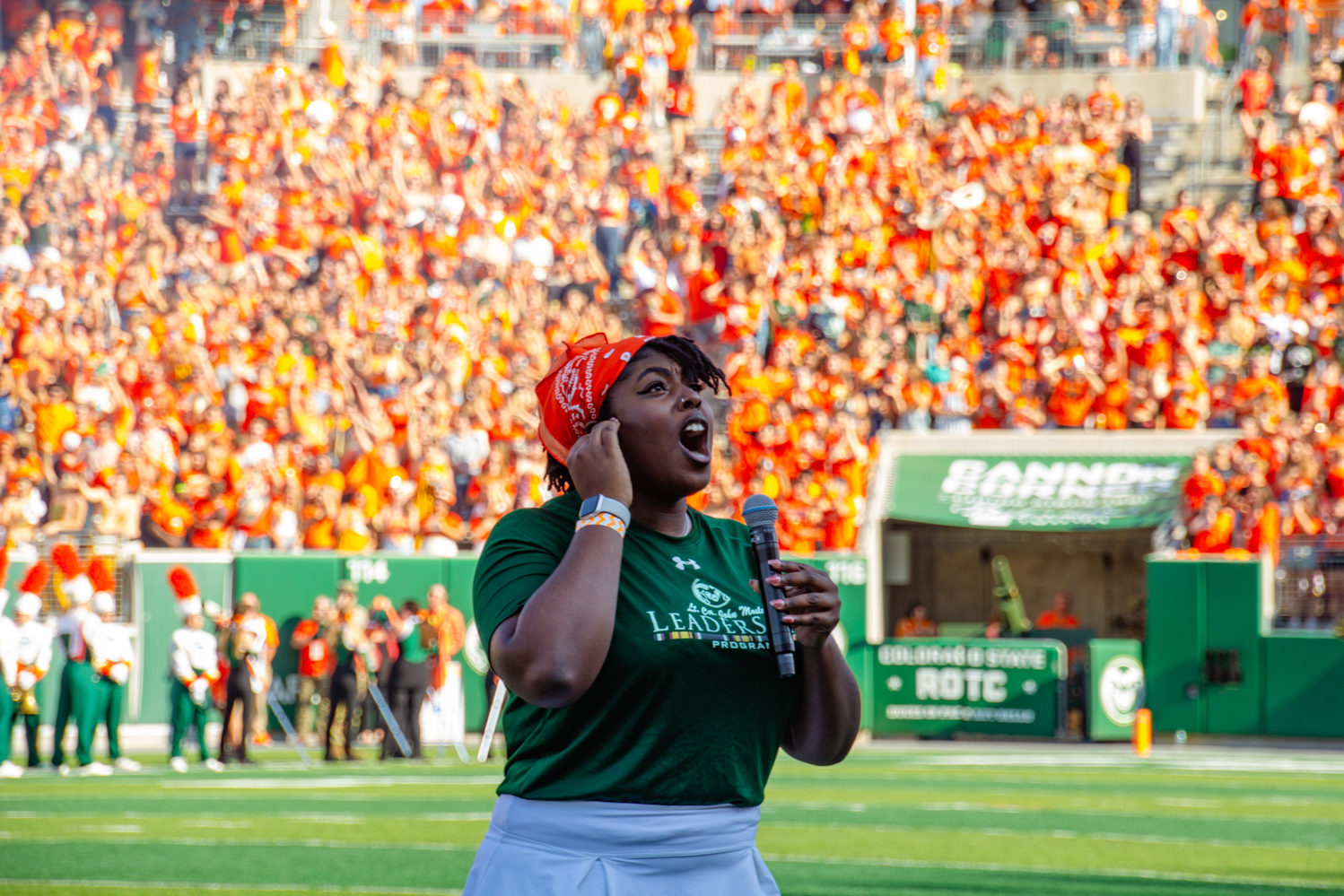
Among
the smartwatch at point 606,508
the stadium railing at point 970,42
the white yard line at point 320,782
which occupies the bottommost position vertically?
the white yard line at point 320,782

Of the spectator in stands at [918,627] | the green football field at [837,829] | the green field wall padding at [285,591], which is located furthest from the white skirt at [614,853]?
the spectator in stands at [918,627]

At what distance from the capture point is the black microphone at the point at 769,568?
2727 mm

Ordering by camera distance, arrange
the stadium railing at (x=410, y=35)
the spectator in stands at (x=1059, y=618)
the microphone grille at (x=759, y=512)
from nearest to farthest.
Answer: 1. the microphone grille at (x=759, y=512)
2. the spectator in stands at (x=1059, y=618)
3. the stadium railing at (x=410, y=35)

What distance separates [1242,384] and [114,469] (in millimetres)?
12692

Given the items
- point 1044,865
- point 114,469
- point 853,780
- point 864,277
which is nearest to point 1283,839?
point 1044,865

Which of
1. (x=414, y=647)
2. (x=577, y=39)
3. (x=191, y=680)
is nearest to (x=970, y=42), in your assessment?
(x=577, y=39)

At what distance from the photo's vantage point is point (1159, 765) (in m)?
15.4

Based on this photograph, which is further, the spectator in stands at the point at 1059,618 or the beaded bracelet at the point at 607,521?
the spectator in stands at the point at 1059,618

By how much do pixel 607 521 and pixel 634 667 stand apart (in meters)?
0.23

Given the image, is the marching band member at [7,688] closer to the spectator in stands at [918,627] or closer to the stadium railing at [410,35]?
the spectator in stands at [918,627]

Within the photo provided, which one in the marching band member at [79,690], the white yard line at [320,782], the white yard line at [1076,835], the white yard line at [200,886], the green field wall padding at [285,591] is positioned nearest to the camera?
the white yard line at [200,886]

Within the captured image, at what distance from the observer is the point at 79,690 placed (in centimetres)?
1490

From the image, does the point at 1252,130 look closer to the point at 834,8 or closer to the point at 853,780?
the point at 834,8

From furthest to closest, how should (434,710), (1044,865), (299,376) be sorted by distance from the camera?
(299,376) → (434,710) → (1044,865)
